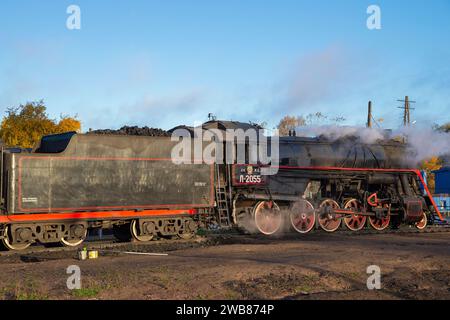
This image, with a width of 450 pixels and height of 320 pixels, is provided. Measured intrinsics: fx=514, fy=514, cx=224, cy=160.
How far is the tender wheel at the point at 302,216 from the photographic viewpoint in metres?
16.6

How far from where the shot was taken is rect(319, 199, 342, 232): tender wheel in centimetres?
1718

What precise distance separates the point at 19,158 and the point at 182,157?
14.2 feet

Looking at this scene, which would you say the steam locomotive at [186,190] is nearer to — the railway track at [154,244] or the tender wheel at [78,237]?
the tender wheel at [78,237]

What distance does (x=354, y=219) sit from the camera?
18.1 metres

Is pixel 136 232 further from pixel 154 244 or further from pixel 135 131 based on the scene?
pixel 135 131

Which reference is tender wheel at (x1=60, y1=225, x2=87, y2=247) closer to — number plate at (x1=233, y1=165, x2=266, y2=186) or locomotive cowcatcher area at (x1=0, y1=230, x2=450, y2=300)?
locomotive cowcatcher area at (x1=0, y1=230, x2=450, y2=300)

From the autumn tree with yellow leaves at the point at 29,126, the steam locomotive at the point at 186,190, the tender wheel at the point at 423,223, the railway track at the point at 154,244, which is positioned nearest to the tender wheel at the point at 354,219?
the steam locomotive at the point at 186,190

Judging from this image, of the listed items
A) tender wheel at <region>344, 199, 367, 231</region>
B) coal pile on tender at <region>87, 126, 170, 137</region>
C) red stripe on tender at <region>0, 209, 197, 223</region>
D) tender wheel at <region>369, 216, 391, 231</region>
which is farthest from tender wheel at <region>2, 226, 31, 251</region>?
tender wheel at <region>369, 216, 391, 231</region>

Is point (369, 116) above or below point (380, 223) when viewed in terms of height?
above


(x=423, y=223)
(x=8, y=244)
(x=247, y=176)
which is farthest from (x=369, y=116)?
(x=8, y=244)

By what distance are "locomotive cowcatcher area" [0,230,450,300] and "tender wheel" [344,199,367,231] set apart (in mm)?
4011

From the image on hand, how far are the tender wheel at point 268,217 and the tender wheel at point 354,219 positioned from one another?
300 cm

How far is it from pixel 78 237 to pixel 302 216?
24.0ft
